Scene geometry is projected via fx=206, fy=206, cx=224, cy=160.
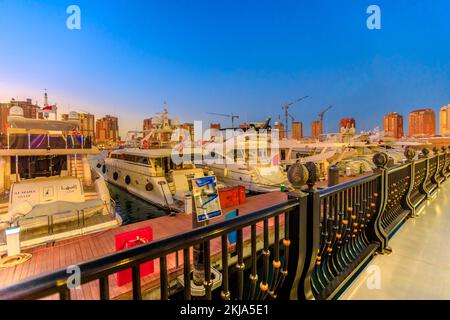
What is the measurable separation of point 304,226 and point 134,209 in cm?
1041

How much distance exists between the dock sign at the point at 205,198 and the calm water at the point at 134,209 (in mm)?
6716

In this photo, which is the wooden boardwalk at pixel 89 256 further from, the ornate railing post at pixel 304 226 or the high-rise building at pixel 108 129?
the high-rise building at pixel 108 129

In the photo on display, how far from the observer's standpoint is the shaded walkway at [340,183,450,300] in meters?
1.84

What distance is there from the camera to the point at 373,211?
2.70 meters

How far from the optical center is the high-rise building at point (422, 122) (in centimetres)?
3788

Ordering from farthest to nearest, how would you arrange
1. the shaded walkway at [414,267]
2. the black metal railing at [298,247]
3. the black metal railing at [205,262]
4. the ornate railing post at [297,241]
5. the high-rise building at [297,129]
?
the high-rise building at [297,129], the shaded walkway at [414,267], the ornate railing post at [297,241], the black metal railing at [298,247], the black metal railing at [205,262]

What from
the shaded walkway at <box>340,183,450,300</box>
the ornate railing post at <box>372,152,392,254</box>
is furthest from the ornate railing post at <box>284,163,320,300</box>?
the ornate railing post at <box>372,152,392,254</box>

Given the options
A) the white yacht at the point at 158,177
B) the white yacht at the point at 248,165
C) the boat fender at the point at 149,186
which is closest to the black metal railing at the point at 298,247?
the white yacht at the point at 158,177

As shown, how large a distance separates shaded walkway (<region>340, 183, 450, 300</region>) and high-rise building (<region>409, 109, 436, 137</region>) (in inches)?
A: 1814

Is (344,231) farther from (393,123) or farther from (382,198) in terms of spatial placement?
(393,123)

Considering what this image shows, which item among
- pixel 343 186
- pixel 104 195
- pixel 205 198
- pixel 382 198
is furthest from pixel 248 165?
pixel 343 186

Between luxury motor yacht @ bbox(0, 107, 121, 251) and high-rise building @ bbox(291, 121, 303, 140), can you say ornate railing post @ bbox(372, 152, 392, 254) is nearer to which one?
luxury motor yacht @ bbox(0, 107, 121, 251)
